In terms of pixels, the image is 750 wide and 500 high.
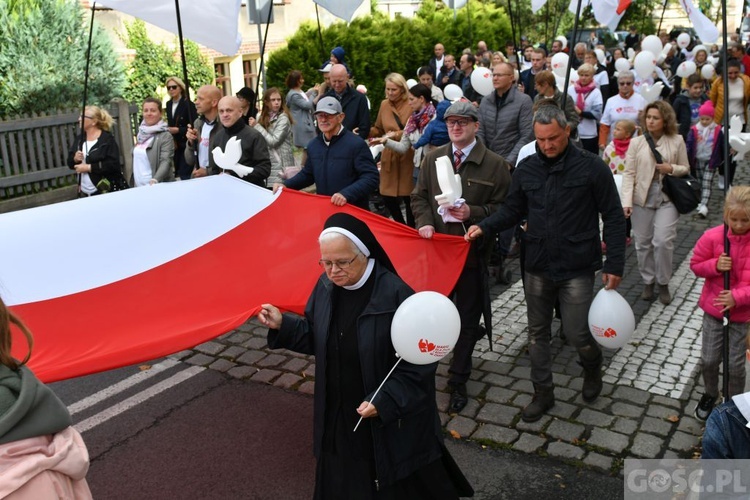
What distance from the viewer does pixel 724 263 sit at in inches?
211

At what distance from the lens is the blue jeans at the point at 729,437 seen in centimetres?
298

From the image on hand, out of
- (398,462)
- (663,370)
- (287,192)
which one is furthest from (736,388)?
(287,192)

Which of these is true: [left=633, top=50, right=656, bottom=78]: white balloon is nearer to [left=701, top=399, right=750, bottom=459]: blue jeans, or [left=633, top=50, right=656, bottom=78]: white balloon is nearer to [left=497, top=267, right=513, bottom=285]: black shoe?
[left=497, top=267, right=513, bottom=285]: black shoe

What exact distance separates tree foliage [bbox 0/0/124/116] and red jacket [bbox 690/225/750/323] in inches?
462

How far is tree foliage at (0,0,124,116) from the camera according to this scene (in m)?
13.9

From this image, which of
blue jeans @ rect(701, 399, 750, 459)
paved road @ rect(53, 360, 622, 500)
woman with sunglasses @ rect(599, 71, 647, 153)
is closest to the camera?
blue jeans @ rect(701, 399, 750, 459)

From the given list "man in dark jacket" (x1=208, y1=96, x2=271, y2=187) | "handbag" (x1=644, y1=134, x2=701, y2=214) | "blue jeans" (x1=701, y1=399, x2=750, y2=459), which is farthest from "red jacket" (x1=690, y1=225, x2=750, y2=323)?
"man in dark jacket" (x1=208, y1=96, x2=271, y2=187)

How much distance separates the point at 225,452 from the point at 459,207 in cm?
243

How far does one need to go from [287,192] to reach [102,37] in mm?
10855

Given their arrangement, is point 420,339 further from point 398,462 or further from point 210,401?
point 210,401

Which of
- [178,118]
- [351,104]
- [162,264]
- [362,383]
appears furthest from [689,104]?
[362,383]

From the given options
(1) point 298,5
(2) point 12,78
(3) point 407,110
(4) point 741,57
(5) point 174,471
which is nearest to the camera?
(5) point 174,471

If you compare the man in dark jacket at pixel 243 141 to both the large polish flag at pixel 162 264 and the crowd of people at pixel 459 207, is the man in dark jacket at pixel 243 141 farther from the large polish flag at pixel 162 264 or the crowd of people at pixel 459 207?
the large polish flag at pixel 162 264

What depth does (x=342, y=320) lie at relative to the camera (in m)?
4.10
